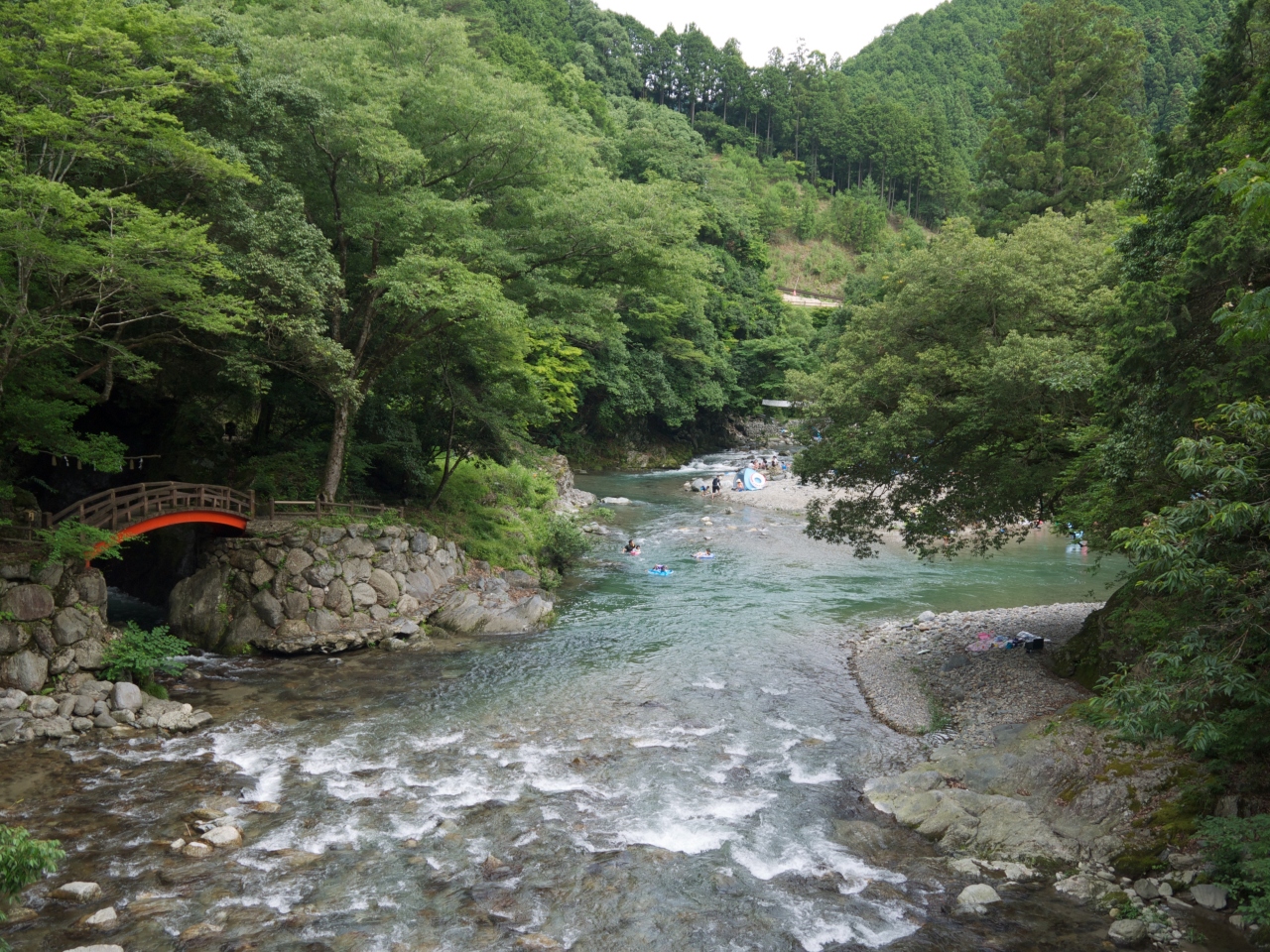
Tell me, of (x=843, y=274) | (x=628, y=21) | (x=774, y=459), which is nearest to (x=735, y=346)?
(x=774, y=459)

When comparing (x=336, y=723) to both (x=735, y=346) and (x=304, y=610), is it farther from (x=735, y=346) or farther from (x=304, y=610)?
(x=735, y=346)

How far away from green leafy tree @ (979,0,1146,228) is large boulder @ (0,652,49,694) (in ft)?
132

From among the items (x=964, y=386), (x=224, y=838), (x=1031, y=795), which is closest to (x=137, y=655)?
(x=224, y=838)

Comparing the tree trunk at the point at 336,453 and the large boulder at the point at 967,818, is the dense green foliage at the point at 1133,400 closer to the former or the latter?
the large boulder at the point at 967,818

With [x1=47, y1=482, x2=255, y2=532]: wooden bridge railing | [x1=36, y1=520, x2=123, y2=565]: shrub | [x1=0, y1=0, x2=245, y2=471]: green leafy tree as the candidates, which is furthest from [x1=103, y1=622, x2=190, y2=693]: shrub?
[x1=0, y1=0, x2=245, y2=471]: green leafy tree

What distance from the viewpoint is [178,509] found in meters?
15.7

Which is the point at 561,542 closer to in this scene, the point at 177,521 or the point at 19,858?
the point at 177,521

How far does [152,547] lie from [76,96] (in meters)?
12.4

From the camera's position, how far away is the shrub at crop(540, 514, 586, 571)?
24.8m

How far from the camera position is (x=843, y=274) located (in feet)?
262

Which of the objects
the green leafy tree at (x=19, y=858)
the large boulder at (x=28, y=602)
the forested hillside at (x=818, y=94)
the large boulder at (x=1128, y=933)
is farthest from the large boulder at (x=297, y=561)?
the forested hillside at (x=818, y=94)

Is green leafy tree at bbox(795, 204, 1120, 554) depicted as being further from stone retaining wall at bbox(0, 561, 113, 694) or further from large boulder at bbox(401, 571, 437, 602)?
stone retaining wall at bbox(0, 561, 113, 694)

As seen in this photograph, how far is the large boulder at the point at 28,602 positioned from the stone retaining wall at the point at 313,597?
4199 millimetres

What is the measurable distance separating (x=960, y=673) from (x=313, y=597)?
1381cm
